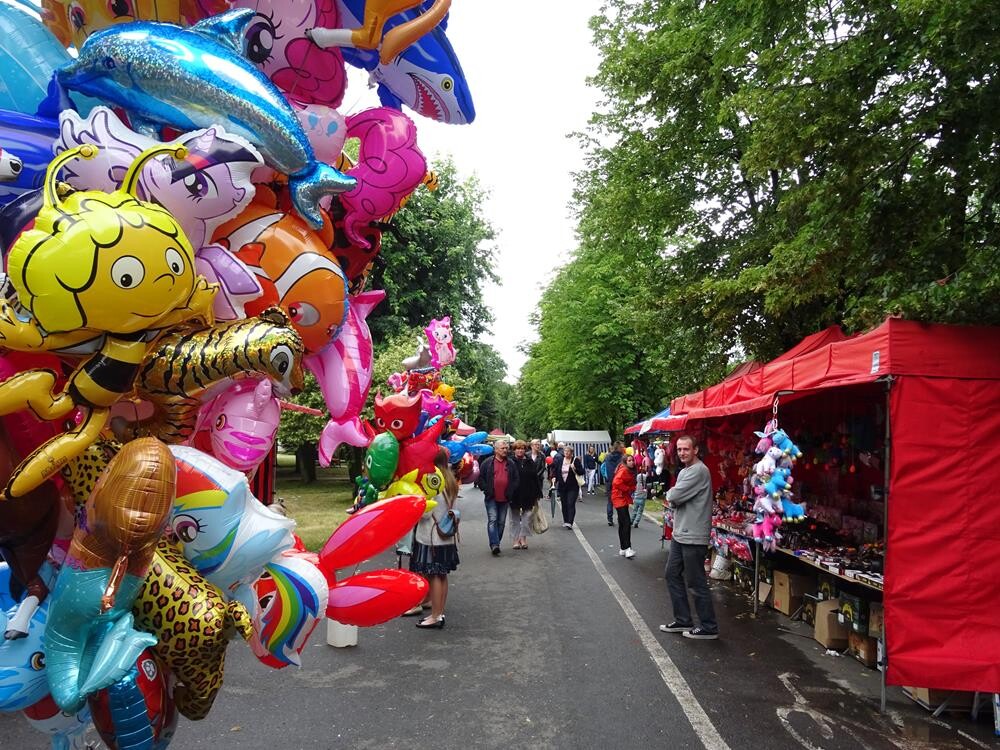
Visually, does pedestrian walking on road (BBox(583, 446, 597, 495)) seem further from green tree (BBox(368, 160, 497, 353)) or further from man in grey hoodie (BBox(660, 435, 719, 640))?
man in grey hoodie (BBox(660, 435, 719, 640))

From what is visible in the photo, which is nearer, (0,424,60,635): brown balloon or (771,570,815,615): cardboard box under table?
(0,424,60,635): brown balloon

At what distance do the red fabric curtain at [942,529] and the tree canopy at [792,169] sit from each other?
0.65 metres

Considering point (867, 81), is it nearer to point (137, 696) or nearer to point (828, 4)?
point (828, 4)

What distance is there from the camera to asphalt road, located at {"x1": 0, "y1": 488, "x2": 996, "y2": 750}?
4.25 m

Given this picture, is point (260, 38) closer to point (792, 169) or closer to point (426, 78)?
point (426, 78)

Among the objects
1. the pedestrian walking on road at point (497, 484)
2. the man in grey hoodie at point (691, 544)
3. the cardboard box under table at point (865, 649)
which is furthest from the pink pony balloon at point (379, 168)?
the pedestrian walking on road at point (497, 484)

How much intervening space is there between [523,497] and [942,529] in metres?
7.21

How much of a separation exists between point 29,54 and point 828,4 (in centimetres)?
732

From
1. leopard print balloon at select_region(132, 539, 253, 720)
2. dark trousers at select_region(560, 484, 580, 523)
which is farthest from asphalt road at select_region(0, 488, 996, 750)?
dark trousers at select_region(560, 484, 580, 523)

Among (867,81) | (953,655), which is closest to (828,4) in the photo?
(867,81)

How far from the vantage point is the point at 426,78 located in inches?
103

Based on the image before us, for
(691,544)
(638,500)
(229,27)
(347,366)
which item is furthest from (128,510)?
(638,500)

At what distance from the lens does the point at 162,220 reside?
1637 mm

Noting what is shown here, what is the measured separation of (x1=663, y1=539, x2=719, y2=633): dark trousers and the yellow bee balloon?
5698mm
